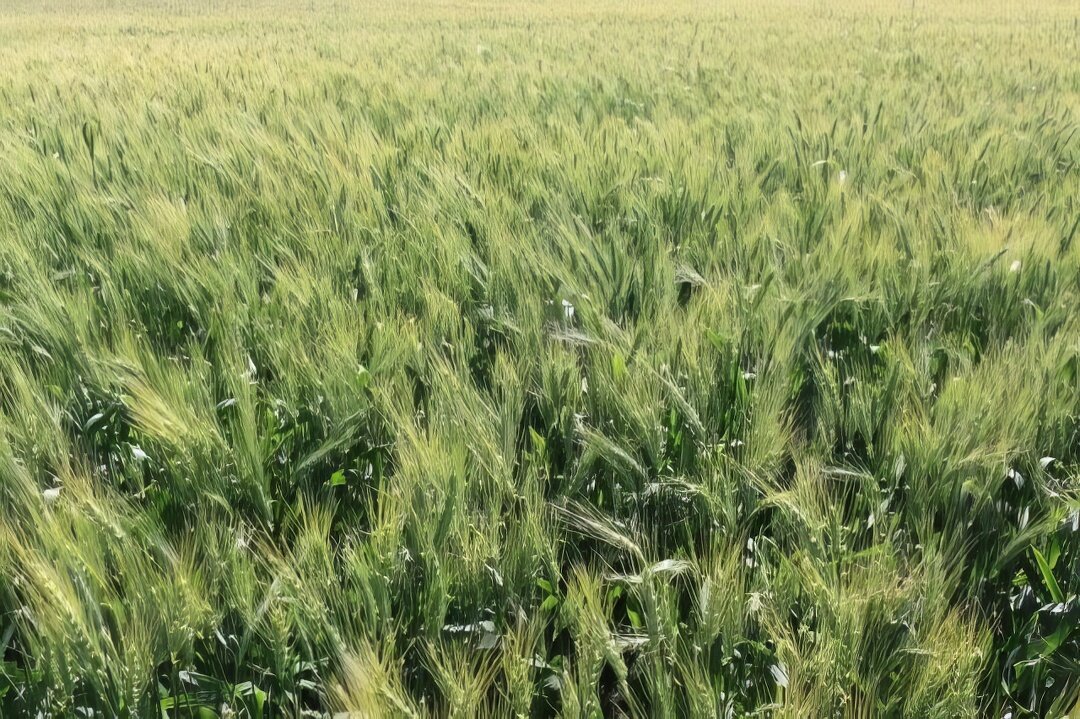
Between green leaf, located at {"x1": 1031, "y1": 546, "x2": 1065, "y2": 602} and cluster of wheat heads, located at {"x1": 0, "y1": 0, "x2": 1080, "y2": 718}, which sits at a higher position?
cluster of wheat heads, located at {"x1": 0, "y1": 0, "x2": 1080, "y2": 718}

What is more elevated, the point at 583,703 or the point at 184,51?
the point at 184,51

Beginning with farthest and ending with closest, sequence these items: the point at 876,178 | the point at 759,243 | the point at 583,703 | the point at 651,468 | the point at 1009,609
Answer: the point at 876,178, the point at 759,243, the point at 651,468, the point at 1009,609, the point at 583,703

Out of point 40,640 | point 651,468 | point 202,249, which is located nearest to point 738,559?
point 651,468

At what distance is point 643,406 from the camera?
103 centimetres

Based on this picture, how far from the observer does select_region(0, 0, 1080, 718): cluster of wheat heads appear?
72 centimetres

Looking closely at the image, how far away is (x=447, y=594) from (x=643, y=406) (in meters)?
0.39

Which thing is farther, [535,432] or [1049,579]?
[535,432]

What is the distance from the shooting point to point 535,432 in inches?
41.3

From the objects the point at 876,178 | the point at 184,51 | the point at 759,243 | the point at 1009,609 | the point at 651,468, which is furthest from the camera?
the point at 184,51

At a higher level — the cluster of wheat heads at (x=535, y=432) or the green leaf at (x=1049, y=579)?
the cluster of wheat heads at (x=535, y=432)

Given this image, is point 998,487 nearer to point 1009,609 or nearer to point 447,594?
point 1009,609

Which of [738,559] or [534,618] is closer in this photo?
[534,618]

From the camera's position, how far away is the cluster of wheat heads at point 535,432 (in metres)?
0.72

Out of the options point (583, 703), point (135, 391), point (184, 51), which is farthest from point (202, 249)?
point (184, 51)
